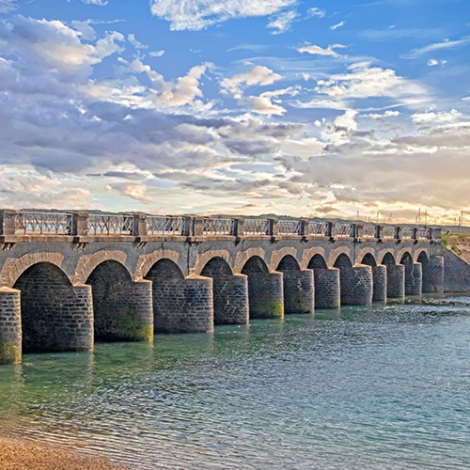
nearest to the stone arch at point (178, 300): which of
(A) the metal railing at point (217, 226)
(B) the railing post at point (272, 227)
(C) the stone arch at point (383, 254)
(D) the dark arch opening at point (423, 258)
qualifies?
(A) the metal railing at point (217, 226)

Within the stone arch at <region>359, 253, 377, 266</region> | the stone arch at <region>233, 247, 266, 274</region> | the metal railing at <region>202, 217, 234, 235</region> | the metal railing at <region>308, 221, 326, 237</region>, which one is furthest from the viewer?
the stone arch at <region>359, 253, 377, 266</region>

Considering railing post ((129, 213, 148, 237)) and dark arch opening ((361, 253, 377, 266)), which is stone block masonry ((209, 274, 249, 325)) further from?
dark arch opening ((361, 253, 377, 266))

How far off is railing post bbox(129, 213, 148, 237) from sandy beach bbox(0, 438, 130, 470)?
17.9 metres

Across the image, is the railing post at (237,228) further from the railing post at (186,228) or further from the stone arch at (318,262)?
the stone arch at (318,262)

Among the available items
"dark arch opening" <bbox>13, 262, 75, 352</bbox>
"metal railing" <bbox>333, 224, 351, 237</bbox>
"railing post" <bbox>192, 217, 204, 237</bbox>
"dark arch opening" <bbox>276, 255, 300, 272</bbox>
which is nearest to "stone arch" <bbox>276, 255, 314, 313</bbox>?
"dark arch opening" <bbox>276, 255, 300, 272</bbox>

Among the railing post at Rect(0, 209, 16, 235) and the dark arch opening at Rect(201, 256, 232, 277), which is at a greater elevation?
the railing post at Rect(0, 209, 16, 235)

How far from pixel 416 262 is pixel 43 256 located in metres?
49.2

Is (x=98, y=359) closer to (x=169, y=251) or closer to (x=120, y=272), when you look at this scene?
(x=120, y=272)

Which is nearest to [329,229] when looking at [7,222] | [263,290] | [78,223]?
[263,290]

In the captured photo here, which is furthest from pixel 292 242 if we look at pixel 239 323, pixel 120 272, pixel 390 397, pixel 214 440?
pixel 214 440

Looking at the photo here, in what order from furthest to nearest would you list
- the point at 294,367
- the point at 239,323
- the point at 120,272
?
the point at 239,323
the point at 120,272
the point at 294,367

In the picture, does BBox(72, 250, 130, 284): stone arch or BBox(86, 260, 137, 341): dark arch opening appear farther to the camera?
BBox(86, 260, 137, 341): dark arch opening

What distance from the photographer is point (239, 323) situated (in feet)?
139

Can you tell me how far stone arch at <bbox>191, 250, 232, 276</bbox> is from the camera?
39.8 meters
